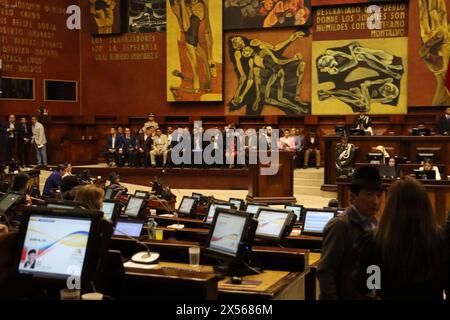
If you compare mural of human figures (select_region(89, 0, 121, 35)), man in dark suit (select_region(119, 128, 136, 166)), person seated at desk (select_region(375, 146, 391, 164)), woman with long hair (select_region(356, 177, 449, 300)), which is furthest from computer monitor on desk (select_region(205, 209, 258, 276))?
mural of human figures (select_region(89, 0, 121, 35))

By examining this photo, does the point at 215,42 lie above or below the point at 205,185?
above

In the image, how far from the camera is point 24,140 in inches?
663

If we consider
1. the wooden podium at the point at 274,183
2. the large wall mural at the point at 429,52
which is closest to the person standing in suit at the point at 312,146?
the large wall mural at the point at 429,52

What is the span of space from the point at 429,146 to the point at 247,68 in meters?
7.16

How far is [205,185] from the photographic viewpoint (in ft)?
50.5

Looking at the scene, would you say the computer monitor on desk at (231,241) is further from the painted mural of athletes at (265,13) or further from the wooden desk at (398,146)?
the painted mural of athletes at (265,13)

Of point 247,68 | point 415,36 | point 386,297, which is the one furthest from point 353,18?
point 386,297

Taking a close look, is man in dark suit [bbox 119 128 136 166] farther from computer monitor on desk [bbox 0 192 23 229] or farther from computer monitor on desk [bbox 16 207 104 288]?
computer monitor on desk [bbox 16 207 104 288]

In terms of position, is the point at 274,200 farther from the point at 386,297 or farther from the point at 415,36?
the point at 386,297

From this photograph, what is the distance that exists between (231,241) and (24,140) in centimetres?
1440

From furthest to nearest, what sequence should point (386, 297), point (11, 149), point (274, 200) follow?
point (11, 149)
point (274, 200)
point (386, 297)

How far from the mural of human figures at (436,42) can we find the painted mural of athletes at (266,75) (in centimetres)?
344

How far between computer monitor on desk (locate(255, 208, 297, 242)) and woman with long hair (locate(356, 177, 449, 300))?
2310 millimetres
